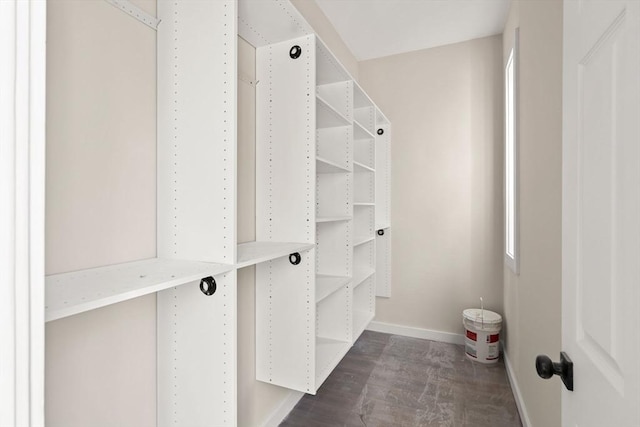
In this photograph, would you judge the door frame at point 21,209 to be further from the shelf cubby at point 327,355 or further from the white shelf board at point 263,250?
the shelf cubby at point 327,355

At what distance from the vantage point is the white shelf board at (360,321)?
7.99 feet

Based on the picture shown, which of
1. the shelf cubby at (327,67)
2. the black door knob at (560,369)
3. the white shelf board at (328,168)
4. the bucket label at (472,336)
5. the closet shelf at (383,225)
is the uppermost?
the shelf cubby at (327,67)

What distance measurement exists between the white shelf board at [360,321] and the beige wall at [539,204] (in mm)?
1043

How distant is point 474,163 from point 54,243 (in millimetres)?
3067

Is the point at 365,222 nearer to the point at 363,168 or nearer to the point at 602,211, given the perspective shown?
the point at 363,168

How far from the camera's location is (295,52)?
65.7 inches

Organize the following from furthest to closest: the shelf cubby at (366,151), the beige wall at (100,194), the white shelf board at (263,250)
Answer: the shelf cubby at (366,151), the white shelf board at (263,250), the beige wall at (100,194)

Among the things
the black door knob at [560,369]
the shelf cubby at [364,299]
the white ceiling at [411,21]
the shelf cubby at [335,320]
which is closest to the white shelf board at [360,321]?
the shelf cubby at [364,299]

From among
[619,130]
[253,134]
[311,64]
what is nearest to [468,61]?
→ [311,64]

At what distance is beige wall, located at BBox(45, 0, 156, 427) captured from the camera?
90 cm

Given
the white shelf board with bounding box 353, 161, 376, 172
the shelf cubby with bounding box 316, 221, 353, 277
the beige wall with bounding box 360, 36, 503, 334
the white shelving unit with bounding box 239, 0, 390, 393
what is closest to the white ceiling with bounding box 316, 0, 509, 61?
the beige wall with bounding box 360, 36, 503, 334

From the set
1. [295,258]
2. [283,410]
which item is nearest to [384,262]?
[283,410]

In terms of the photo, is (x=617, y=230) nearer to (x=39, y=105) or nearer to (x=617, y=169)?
(x=617, y=169)

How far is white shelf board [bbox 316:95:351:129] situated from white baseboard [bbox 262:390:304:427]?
1.75 metres
